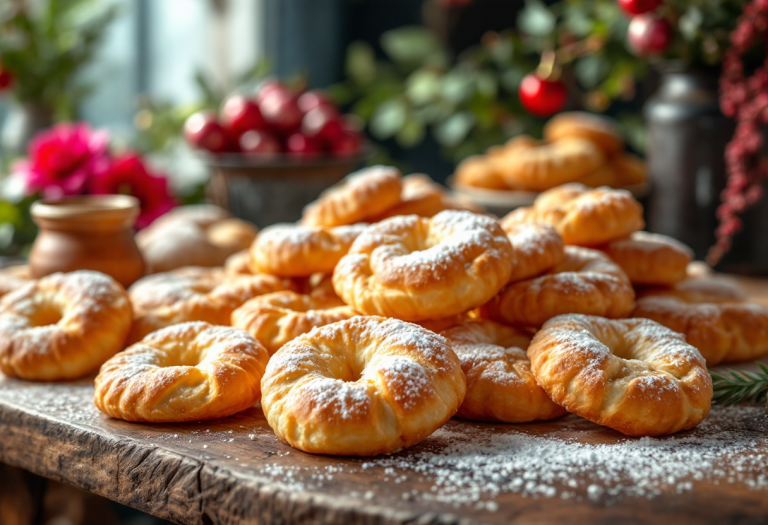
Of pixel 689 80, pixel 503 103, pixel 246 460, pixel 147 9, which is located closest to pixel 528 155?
pixel 689 80

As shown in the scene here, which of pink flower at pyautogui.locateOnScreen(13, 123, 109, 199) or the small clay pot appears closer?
the small clay pot

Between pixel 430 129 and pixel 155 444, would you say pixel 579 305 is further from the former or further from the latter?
pixel 430 129

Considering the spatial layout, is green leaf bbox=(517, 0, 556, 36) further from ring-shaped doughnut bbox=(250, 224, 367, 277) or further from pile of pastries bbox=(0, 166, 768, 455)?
ring-shaped doughnut bbox=(250, 224, 367, 277)

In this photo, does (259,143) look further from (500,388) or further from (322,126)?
(500,388)

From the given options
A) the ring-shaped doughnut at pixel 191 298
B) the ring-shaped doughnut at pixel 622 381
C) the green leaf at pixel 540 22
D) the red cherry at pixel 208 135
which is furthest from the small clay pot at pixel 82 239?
the green leaf at pixel 540 22

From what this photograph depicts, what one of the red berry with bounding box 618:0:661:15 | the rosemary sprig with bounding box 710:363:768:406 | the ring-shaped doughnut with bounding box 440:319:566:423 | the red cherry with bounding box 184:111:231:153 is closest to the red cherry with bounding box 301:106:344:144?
the red cherry with bounding box 184:111:231:153

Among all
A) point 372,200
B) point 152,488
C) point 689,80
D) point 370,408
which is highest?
point 689,80

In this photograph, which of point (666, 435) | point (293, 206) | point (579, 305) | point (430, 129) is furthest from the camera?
point (430, 129)

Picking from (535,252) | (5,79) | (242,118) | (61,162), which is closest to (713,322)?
(535,252)
